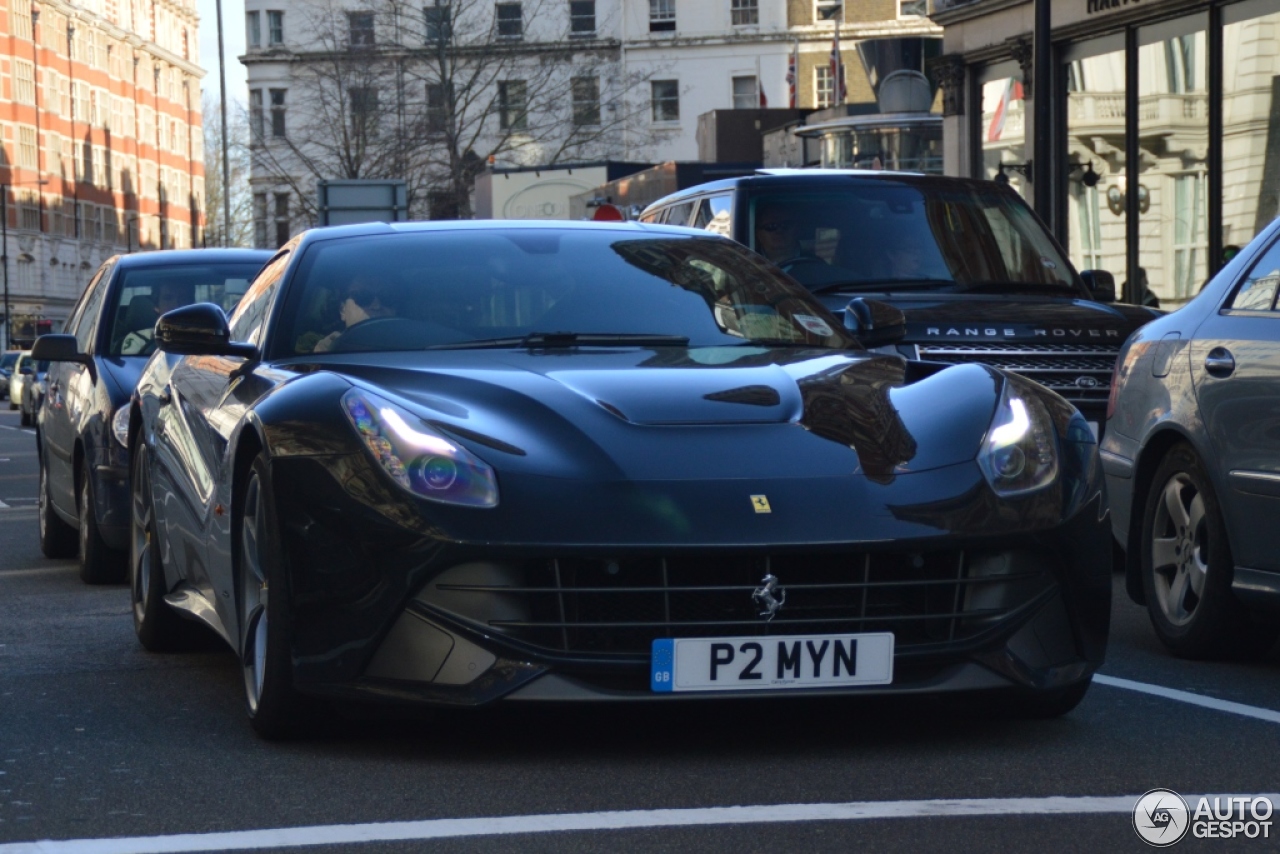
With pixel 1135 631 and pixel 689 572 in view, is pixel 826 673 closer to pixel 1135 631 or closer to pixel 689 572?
pixel 689 572

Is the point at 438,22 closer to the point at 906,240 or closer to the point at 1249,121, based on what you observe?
the point at 1249,121

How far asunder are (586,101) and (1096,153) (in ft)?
146

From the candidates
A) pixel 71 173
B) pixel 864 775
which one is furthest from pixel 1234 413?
pixel 71 173

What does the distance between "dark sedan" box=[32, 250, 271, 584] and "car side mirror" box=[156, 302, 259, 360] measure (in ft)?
11.2

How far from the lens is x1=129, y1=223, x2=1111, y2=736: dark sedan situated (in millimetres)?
4750

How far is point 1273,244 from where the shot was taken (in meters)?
6.77

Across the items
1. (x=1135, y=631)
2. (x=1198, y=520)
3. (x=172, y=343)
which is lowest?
(x=1135, y=631)

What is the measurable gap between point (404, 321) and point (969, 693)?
77.1 inches

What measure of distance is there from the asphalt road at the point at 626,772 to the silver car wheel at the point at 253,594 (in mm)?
162

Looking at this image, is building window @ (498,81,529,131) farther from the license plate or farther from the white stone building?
the license plate

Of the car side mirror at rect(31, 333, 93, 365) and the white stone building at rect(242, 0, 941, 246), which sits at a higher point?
the white stone building at rect(242, 0, 941, 246)

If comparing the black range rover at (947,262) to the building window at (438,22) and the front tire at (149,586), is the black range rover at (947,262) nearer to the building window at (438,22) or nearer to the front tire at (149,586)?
the front tire at (149,586)

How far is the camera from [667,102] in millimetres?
86562

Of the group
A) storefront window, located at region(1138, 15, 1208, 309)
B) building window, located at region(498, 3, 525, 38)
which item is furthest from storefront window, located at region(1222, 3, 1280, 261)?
building window, located at region(498, 3, 525, 38)
